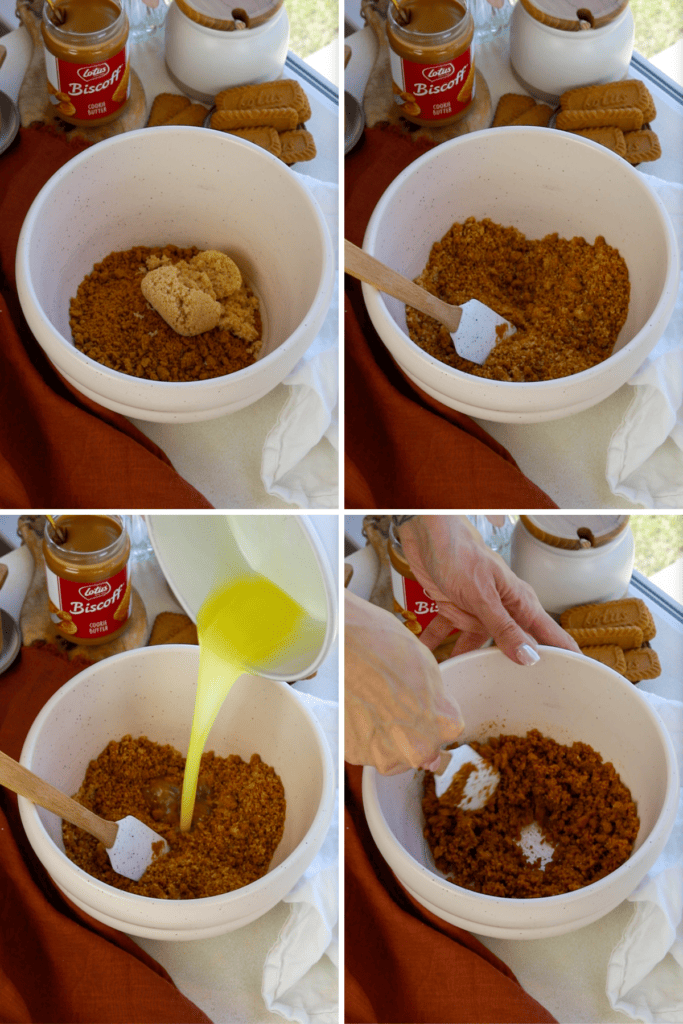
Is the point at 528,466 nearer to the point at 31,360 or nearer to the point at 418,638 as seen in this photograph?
the point at 418,638

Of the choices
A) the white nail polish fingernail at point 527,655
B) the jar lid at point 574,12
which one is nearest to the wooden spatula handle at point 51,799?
the white nail polish fingernail at point 527,655

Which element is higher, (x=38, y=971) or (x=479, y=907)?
A: (x=479, y=907)

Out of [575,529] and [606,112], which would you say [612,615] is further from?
[606,112]

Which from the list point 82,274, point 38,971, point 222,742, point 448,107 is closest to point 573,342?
point 448,107

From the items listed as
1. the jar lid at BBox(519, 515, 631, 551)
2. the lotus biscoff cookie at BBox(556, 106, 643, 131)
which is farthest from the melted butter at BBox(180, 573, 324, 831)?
the lotus biscoff cookie at BBox(556, 106, 643, 131)

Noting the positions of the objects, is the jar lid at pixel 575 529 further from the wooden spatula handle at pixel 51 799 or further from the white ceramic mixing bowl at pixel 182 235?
the wooden spatula handle at pixel 51 799

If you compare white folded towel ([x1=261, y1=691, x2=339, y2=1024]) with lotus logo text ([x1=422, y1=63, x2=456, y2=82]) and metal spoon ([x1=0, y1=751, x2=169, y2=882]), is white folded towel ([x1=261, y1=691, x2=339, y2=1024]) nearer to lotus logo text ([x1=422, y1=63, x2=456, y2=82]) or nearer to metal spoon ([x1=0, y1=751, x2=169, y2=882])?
metal spoon ([x1=0, y1=751, x2=169, y2=882])
